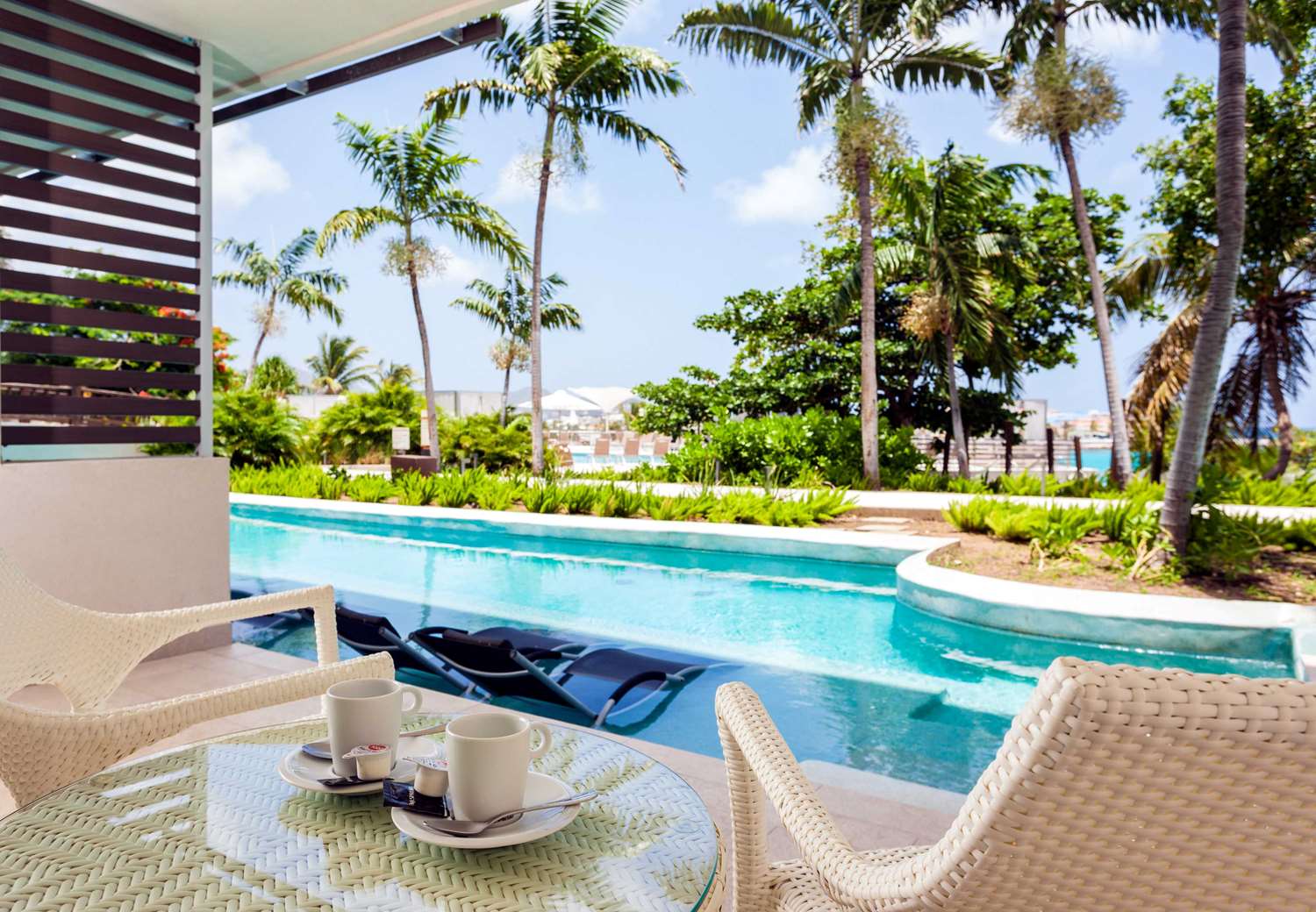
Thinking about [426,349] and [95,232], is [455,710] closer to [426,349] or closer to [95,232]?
[95,232]

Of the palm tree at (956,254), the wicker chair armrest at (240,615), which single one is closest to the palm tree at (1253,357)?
the palm tree at (956,254)

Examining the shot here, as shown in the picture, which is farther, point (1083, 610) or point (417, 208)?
point (417, 208)

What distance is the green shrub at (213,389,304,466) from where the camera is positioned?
13195mm

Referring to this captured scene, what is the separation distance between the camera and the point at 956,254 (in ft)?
41.2

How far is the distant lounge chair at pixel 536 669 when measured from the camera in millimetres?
3219

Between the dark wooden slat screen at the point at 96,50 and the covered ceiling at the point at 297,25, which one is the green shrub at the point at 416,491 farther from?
the dark wooden slat screen at the point at 96,50

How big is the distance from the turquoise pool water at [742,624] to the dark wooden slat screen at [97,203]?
217cm

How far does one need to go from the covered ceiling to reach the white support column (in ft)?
0.62

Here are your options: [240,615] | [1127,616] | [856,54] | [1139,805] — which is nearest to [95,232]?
[240,615]

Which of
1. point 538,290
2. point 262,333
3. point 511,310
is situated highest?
point 511,310

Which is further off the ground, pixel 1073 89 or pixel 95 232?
pixel 1073 89

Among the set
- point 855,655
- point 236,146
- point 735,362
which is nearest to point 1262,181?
point 735,362

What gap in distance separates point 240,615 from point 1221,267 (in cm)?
579

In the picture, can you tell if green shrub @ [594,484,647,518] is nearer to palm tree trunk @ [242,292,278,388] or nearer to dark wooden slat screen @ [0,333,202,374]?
dark wooden slat screen @ [0,333,202,374]
